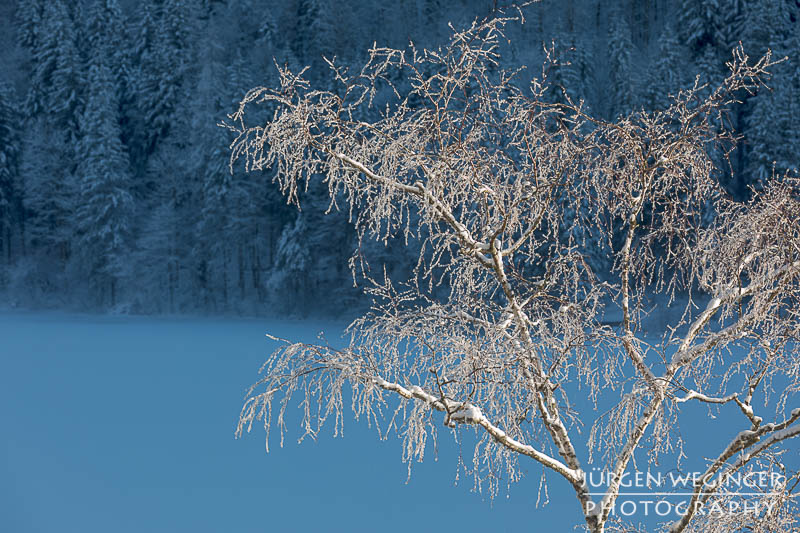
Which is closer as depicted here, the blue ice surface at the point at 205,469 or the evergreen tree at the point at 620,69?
the blue ice surface at the point at 205,469

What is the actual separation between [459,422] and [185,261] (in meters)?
37.7

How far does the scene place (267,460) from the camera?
1642 centimetres

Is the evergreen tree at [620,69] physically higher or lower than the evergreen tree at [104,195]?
higher

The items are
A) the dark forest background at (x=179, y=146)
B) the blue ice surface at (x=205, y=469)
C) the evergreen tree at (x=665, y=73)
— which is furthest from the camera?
the dark forest background at (x=179, y=146)

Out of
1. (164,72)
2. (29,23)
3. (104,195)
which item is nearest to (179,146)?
(164,72)

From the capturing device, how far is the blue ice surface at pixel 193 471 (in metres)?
13.5

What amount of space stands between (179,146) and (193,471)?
29.6 metres

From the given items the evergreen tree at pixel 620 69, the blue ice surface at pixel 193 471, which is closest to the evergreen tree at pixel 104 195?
the blue ice surface at pixel 193 471

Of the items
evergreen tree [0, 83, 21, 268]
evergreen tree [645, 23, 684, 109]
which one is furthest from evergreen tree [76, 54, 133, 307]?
evergreen tree [645, 23, 684, 109]

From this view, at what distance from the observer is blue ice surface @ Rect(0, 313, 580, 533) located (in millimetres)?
13516

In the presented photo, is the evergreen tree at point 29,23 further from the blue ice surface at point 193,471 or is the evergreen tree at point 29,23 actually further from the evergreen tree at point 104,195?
the blue ice surface at point 193,471

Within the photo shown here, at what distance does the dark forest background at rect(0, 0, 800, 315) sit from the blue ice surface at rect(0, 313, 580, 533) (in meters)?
11.8

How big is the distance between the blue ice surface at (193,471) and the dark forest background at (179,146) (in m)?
11.8

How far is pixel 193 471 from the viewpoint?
15.7 metres
